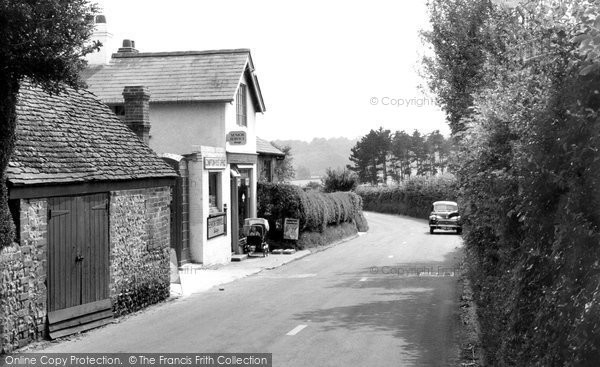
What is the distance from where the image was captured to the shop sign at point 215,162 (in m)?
23.4

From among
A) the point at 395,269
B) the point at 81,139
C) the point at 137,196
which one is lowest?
the point at 395,269

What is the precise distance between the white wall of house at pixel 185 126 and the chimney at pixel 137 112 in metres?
6.59

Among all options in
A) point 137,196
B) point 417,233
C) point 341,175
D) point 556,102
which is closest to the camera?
point 556,102

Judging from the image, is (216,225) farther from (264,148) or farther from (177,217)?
(264,148)

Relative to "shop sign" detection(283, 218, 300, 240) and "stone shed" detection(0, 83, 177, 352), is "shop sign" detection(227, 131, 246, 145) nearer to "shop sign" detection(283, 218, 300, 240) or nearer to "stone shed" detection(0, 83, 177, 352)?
"shop sign" detection(283, 218, 300, 240)

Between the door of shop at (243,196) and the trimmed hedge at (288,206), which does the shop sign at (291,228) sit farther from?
the door of shop at (243,196)

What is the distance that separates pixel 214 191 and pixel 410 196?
4419cm

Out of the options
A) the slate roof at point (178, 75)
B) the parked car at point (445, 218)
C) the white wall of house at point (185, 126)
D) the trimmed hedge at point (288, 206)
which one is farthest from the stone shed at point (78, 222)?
the parked car at point (445, 218)

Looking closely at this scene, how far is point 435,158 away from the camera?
141875mm

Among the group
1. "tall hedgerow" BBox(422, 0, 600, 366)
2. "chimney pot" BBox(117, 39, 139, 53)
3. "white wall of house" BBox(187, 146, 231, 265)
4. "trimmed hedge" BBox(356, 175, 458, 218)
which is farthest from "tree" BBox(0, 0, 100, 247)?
"trimmed hedge" BBox(356, 175, 458, 218)

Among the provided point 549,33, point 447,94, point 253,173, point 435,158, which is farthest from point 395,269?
point 435,158

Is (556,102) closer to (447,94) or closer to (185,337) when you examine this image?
(185,337)

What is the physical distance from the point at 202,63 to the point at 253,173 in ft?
17.2

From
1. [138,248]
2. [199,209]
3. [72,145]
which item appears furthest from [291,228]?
[72,145]
